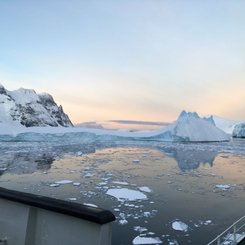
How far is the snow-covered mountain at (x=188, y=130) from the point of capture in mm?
36938

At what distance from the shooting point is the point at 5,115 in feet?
Result: 387

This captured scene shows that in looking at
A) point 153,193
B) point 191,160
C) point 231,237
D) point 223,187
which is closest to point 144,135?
point 191,160

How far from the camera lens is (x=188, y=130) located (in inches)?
1465

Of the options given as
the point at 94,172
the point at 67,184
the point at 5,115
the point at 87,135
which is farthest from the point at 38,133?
the point at 5,115

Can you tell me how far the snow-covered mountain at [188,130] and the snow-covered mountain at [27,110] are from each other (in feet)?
276

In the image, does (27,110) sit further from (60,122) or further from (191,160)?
(191,160)

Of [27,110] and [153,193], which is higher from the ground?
[27,110]

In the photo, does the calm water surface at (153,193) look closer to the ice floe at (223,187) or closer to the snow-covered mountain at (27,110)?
the ice floe at (223,187)

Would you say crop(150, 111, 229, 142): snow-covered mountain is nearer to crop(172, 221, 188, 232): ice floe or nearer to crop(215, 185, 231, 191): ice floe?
crop(215, 185, 231, 191): ice floe

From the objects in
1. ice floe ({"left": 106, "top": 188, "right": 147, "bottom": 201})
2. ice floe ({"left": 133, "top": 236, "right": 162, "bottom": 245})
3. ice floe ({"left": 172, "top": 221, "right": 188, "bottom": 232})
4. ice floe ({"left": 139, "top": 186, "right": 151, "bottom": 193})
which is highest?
ice floe ({"left": 139, "top": 186, "right": 151, "bottom": 193})

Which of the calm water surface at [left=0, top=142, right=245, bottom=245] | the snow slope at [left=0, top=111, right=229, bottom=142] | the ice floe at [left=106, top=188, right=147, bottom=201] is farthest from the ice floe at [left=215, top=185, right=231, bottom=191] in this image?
the snow slope at [left=0, top=111, right=229, bottom=142]

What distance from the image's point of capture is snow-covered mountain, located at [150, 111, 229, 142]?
121 feet

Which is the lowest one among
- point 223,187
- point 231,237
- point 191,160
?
point 231,237

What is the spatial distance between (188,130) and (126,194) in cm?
2979
